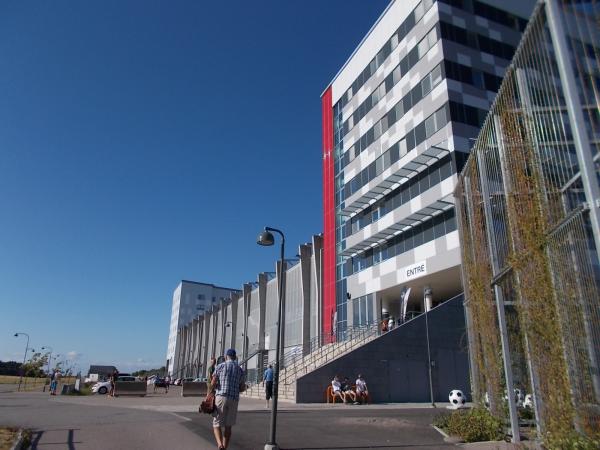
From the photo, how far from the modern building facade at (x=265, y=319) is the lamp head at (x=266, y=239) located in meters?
21.2

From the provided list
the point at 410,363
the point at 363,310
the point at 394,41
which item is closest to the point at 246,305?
the point at 363,310

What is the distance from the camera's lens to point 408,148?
3269cm

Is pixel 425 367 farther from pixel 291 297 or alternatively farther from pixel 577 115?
pixel 577 115

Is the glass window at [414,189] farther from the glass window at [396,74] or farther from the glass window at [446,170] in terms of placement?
the glass window at [396,74]

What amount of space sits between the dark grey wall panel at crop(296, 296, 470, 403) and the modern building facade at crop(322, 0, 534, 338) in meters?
2.07

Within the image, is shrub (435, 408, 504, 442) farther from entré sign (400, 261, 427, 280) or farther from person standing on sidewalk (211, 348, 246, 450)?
entré sign (400, 261, 427, 280)

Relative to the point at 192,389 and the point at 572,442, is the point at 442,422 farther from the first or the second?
the point at 192,389

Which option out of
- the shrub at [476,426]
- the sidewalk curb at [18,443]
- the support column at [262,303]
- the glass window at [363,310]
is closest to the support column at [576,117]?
the shrub at [476,426]

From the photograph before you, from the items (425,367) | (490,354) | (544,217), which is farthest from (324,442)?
(425,367)

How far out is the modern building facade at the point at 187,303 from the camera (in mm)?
112250

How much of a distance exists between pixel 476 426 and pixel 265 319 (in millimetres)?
44484

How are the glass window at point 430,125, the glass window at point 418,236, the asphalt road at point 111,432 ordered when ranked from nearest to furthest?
the asphalt road at point 111,432 < the glass window at point 430,125 < the glass window at point 418,236

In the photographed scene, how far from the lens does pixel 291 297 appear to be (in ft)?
149

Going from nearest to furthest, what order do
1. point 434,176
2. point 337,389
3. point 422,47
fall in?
point 337,389
point 434,176
point 422,47
